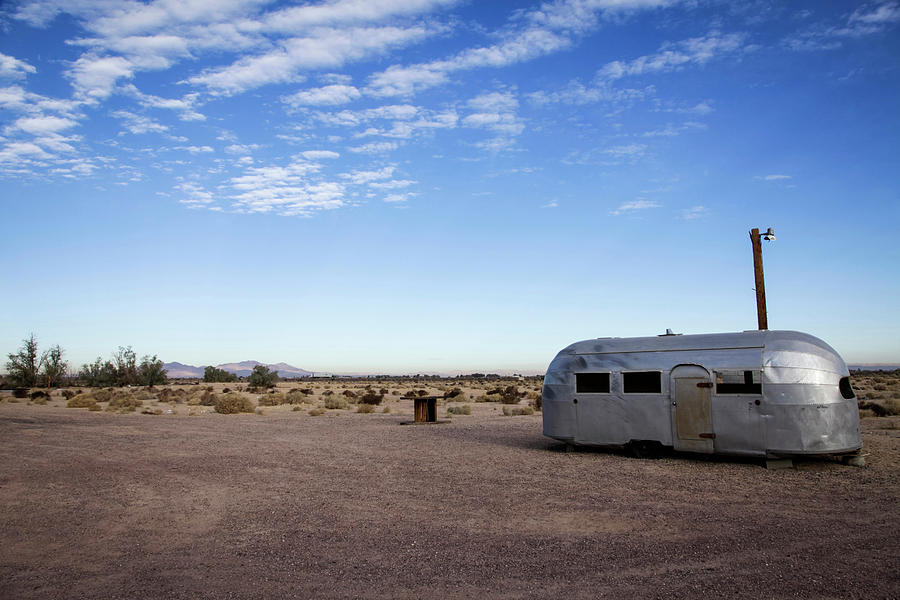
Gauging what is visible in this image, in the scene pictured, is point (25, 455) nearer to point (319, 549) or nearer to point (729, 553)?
point (319, 549)

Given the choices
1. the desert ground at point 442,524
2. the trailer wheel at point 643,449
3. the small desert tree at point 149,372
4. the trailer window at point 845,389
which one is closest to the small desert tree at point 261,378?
the small desert tree at point 149,372

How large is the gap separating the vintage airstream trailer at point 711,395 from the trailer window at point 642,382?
0.08 ft

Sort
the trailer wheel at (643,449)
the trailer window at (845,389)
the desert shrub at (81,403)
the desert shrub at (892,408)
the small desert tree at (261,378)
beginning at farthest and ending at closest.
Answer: the small desert tree at (261,378) → the desert shrub at (81,403) → the desert shrub at (892,408) → the trailer wheel at (643,449) → the trailer window at (845,389)

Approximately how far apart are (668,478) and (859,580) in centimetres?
612

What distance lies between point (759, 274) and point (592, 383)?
20.3 feet

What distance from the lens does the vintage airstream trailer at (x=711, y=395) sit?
42.4 feet

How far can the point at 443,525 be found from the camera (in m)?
9.01

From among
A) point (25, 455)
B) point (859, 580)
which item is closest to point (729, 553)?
point (859, 580)

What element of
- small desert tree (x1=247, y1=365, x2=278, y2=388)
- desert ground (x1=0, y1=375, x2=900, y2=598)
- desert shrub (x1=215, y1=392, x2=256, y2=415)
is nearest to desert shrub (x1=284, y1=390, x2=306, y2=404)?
desert shrub (x1=215, y1=392, x2=256, y2=415)

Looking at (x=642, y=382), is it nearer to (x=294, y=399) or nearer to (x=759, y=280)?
(x=759, y=280)

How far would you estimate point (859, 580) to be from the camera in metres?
6.39

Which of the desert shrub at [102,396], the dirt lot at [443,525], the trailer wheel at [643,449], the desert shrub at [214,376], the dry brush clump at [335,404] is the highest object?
the desert shrub at [214,376]

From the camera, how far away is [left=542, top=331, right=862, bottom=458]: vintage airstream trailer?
12.9 meters

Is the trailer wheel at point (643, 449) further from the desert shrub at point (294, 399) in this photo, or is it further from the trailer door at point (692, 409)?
the desert shrub at point (294, 399)
